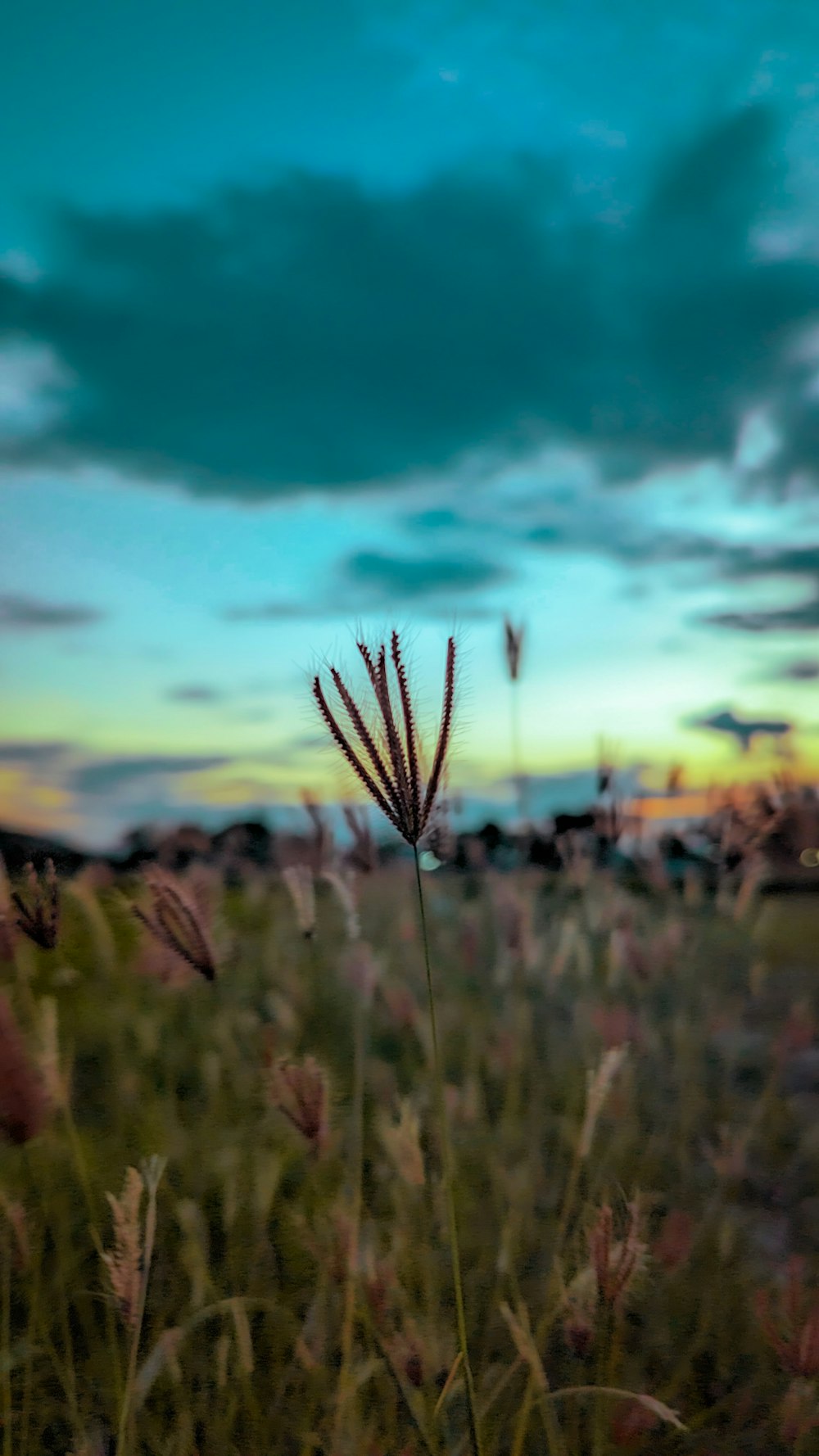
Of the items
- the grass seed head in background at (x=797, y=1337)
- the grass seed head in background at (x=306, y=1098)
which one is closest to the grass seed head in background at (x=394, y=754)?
the grass seed head in background at (x=306, y=1098)

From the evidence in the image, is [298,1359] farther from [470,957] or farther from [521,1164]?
[470,957]

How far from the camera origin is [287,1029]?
382cm

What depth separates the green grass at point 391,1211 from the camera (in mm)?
2152

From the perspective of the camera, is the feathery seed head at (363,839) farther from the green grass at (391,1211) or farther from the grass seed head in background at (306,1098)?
the grass seed head in background at (306,1098)

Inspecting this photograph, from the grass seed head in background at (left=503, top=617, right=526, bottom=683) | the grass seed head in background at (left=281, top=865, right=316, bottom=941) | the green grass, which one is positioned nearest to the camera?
the green grass

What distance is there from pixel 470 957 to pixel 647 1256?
1749mm

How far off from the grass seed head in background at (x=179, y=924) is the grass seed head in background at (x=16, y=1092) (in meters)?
0.35

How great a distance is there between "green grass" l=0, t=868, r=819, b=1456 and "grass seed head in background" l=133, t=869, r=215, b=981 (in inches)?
4.4

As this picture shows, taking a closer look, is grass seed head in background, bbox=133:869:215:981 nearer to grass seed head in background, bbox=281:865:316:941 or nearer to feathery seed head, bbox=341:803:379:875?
grass seed head in background, bbox=281:865:316:941

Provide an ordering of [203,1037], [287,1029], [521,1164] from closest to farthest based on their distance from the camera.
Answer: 1. [521,1164]
2. [287,1029]
3. [203,1037]

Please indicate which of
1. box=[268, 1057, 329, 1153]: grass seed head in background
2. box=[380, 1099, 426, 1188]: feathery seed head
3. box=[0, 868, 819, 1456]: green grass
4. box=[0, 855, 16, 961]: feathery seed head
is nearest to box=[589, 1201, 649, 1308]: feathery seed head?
box=[0, 868, 819, 1456]: green grass

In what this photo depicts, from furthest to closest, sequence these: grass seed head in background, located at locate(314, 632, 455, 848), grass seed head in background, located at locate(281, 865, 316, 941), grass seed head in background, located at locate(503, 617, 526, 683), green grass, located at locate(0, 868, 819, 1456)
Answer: grass seed head in background, located at locate(503, 617, 526, 683)
grass seed head in background, located at locate(281, 865, 316, 941)
green grass, located at locate(0, 868, 819, 1456)
grass seed head in background, located at locate(314, 632, 455, 848)

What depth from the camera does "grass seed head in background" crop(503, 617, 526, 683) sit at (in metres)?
3.36

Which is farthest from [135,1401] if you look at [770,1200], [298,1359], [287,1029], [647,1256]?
[770,1200]
